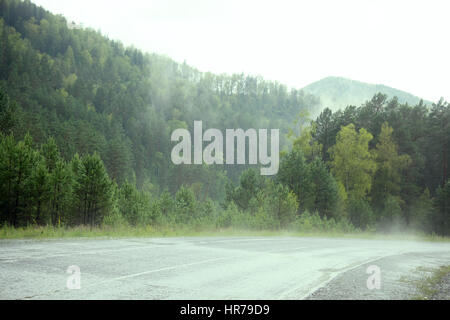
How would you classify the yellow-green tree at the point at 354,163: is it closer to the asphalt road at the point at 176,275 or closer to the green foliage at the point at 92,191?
the green foliage at the point at 92,191

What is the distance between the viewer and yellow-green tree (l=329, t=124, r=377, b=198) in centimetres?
4988

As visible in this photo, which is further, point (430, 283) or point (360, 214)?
point (360, 214)

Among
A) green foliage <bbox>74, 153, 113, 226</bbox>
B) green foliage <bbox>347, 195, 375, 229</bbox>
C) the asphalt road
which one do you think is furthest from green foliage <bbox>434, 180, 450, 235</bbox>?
green foliage <bbox>74, 153, 113, 226</bbox>

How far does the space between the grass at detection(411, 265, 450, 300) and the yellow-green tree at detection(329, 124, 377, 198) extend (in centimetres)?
3882

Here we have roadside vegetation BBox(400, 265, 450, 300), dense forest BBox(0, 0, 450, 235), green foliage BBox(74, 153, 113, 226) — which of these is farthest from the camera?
dense forest BBox(0, 0, 450, 235)

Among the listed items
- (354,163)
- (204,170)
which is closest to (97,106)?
(204,170)

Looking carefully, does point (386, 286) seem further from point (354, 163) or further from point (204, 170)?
point (204, 170)

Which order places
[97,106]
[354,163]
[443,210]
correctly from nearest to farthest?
[443,210] → [354,163] → [97,106]

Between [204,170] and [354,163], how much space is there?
69075mm

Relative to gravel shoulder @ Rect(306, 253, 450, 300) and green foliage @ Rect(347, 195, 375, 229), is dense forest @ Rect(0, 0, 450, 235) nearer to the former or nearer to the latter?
green foliage @ Rect(347, 195, 375, 229)

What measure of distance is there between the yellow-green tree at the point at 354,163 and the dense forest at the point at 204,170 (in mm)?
140

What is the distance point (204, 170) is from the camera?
4537 inches
